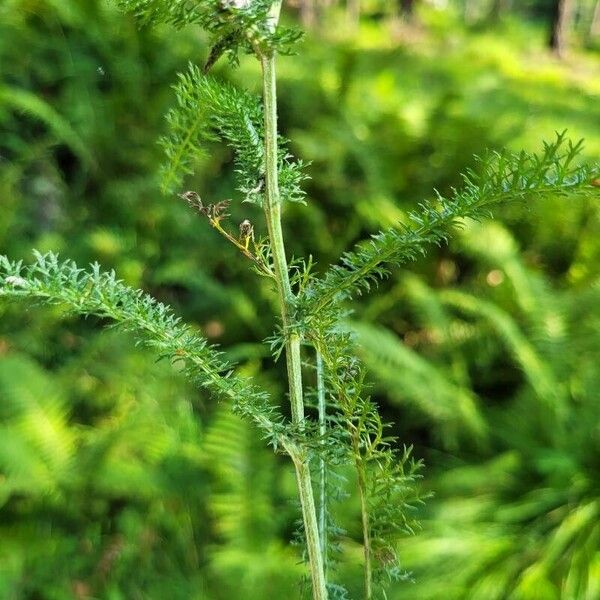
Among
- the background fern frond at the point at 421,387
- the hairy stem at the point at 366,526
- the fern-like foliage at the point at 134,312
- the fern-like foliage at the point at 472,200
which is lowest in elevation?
the hairy stem at the point at 366,526

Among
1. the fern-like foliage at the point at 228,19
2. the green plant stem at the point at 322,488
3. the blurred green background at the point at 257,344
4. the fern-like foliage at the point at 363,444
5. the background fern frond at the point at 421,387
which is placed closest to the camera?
the fern-like foliage at the point at 228,19

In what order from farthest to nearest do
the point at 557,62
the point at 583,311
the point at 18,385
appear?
the point at 557,62 → the point at 583,311 → the point at 18,385

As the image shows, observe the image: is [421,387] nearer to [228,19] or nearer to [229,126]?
[229,126]

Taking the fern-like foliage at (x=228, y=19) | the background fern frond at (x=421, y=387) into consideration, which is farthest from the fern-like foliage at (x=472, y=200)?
the background fern frond at (x=421, y=387)

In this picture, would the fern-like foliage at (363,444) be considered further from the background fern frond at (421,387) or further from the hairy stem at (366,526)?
the background fern frond at (421,387)

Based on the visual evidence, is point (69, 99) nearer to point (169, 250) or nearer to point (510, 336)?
point (169, 250)

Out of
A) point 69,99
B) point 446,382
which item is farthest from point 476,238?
point 69,99

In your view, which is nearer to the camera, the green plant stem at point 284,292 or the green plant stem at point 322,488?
the green plant stem at point 284,292

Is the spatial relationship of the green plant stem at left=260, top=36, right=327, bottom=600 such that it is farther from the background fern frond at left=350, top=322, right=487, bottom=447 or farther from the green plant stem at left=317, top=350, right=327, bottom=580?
the background fern frond at left=350, top=322, right=487, bottom=447
